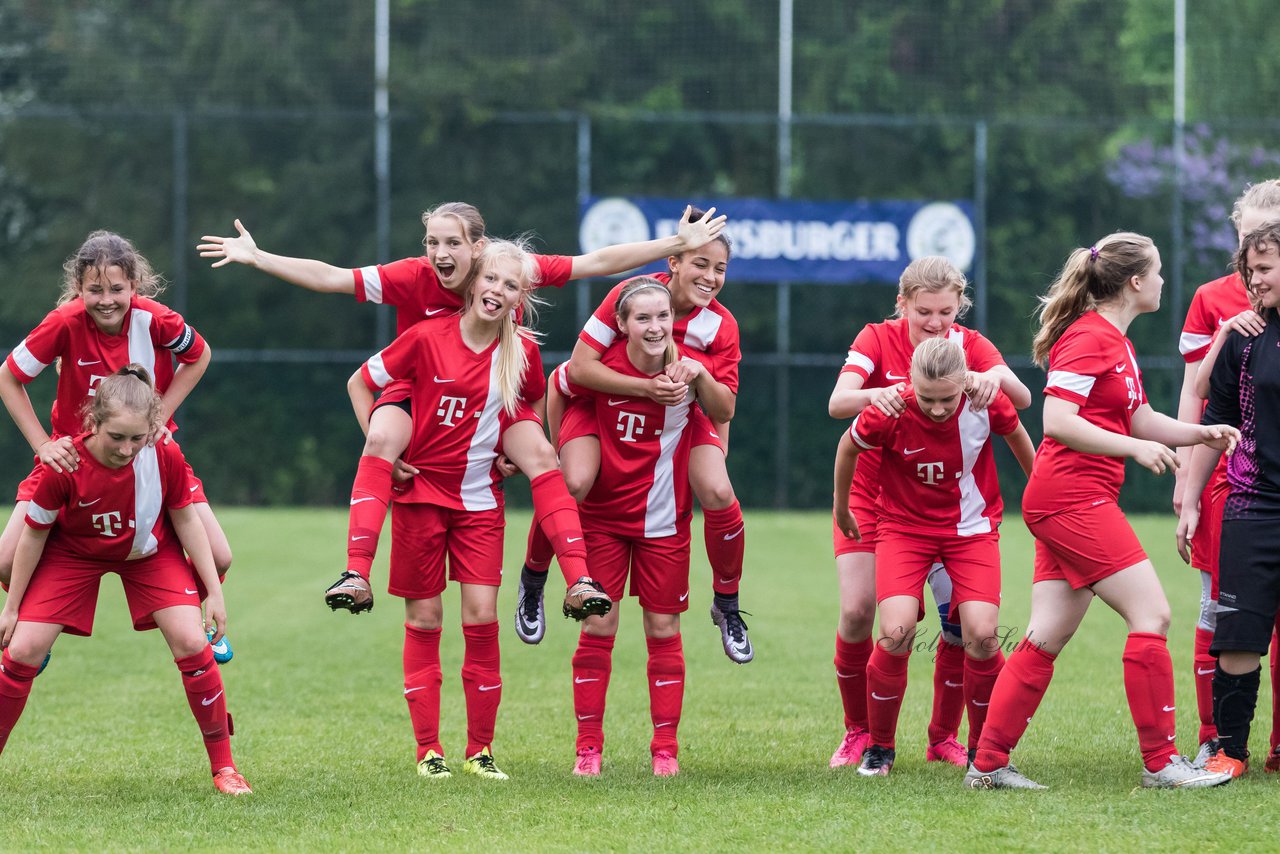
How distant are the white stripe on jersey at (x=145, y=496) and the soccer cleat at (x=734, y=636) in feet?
6.68

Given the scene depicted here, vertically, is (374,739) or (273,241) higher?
(273,241)

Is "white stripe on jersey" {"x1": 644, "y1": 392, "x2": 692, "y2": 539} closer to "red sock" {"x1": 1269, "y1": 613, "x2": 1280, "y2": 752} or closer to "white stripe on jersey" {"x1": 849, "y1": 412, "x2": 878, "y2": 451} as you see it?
"white stripe on jersey" {"x1": 849, "y1": 412, "x2": 878, "y2": 451}

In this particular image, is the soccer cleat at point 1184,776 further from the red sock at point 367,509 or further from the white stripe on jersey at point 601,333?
the red sock at point 367,509

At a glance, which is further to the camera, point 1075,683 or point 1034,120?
point 1034,120

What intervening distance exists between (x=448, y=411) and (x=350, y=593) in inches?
31.2

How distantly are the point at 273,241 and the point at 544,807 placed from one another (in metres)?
14.5

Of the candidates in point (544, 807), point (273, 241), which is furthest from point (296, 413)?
point (544, 807)

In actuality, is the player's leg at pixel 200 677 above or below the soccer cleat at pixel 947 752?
above

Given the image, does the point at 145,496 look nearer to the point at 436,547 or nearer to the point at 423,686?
the point at 436,547

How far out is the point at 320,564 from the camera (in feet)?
40.3

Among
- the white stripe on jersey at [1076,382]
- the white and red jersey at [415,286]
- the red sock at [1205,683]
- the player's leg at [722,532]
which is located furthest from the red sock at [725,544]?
the red sock at [1205,683]

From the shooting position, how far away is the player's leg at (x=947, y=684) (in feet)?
17.9

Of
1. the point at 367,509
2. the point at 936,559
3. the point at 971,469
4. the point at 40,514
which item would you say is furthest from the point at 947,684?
the point at 40,514

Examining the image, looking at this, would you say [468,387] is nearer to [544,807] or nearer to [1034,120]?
[544,807]
